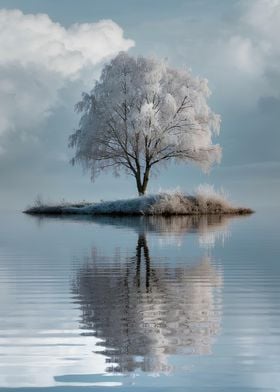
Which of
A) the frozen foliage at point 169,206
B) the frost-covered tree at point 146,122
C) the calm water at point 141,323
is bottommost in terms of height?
the calm water at point 141,323

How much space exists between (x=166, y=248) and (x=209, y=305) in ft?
22.2


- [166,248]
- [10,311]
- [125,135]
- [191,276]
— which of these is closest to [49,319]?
[10,311]

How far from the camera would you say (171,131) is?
4041 centimetres

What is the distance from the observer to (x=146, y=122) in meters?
38.4

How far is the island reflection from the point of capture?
15.7ft

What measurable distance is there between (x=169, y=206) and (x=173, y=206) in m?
0.21

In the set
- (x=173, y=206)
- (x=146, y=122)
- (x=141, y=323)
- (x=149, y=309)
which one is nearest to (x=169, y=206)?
(x=173, y=206)

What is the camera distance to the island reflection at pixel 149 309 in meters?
4.80

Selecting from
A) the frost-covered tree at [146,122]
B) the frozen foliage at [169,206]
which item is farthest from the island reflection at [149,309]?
the frost-covered tree at [146,122]

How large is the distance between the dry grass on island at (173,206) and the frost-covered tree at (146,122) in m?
5.33

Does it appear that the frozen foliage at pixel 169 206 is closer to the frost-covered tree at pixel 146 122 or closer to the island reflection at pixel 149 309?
the frost-covered tree at pixel 146 122

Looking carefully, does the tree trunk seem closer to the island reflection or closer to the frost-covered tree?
the frost-covered tree

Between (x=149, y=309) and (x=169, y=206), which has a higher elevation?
(x=169, y=206)

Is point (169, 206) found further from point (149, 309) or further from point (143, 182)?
point (149, 309)
